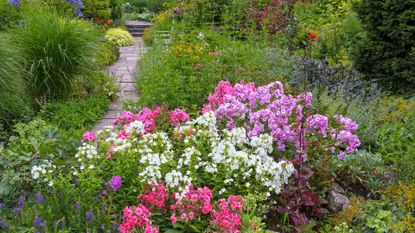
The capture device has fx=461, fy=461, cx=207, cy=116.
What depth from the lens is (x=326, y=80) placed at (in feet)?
21.9

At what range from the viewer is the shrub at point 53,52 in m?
6.24

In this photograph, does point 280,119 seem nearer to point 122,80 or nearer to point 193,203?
point 193,203

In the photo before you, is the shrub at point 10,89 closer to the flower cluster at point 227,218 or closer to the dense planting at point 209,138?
the dense planting at point 209,138

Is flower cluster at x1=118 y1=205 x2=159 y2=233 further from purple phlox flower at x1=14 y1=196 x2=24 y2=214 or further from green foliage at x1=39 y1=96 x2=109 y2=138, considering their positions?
green foliage at x1=39 y1=96 x2=109 y2=138

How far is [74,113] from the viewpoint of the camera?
6102 millimetres

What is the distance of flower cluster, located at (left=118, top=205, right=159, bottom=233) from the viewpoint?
2818 millimetres

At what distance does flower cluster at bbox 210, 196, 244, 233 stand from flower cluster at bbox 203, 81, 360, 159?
2.85 feet

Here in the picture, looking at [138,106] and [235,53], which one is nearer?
[138,106]

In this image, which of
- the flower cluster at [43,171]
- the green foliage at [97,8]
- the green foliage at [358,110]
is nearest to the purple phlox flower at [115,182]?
the flower cluster at [43,171]

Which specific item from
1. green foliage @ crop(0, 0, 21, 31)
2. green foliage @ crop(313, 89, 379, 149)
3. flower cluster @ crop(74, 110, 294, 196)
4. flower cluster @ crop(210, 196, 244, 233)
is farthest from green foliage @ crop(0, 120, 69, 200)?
green foliage @ crop(0, 0, 21, 31)

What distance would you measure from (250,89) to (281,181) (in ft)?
4.27

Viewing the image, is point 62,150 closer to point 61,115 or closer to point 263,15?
point 61,115

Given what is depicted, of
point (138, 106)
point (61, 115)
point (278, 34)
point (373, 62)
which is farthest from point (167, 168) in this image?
point (278, 34)

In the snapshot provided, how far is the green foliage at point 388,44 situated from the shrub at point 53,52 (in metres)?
4.10
